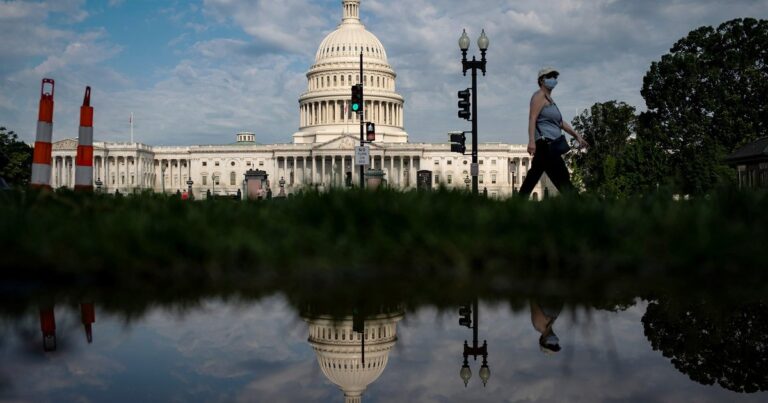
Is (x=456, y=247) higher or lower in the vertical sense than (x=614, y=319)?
higher

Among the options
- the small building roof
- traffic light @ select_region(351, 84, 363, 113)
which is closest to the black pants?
the small building roof

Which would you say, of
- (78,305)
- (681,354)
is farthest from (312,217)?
(681,354)

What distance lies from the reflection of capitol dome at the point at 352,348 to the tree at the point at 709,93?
62381 mm

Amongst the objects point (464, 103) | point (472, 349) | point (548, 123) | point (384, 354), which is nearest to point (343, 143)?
point (464, 103)

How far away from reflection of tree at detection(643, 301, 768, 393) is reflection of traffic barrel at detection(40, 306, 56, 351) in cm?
370

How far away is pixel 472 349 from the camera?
4.69m

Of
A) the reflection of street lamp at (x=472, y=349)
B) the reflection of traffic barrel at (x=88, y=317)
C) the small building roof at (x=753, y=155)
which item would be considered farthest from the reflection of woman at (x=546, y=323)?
the small building roof at (x=753, y=155)

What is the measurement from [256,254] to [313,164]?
123867mm

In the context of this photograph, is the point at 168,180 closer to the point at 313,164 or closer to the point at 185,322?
the point at 313,164

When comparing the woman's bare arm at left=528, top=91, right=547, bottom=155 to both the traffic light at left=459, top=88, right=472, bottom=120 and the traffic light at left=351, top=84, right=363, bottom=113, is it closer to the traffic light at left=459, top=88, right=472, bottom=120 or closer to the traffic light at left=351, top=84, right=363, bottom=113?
the traffic light at left=459, top=88, right=472, bottom=120

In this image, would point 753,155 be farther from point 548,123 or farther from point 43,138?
point 43,138

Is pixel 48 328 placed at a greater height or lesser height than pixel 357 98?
lesser

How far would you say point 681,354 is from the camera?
15.0 feet

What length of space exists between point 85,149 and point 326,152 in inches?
4735
